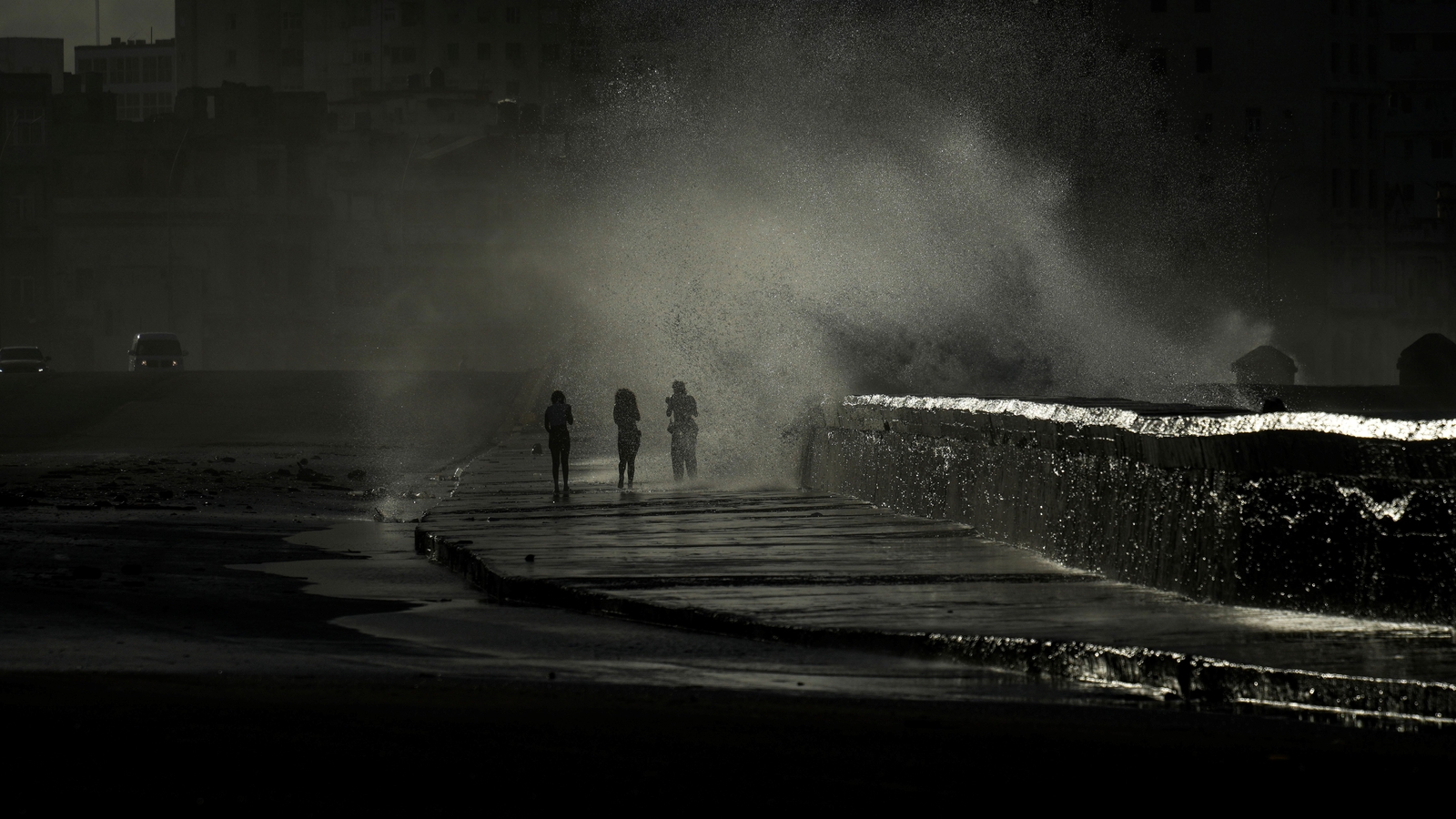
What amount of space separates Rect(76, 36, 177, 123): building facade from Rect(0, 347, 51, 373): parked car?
337 ft

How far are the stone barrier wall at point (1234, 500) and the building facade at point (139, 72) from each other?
6397 inches

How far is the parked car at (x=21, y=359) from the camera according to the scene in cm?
6638

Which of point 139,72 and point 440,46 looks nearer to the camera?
point 440,46

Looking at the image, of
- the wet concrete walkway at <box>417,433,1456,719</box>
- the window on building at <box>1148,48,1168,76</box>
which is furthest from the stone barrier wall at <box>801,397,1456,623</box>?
the window on building at <box>1148,48,1168,76</box>

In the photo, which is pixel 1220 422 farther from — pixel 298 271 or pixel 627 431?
pixel 298 271

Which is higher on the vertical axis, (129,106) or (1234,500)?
(129,106)

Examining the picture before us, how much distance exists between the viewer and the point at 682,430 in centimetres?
2330

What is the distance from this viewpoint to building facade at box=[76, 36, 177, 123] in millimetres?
167000

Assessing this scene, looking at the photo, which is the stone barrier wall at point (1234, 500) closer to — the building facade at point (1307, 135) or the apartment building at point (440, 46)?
the building facade at point (1307, 135)

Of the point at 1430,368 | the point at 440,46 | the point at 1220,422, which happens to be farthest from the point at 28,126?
the point at 1220,422

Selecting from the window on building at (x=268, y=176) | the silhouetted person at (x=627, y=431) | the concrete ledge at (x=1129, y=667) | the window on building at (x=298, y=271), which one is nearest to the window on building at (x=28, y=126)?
the window on building at (x=268, y=176)

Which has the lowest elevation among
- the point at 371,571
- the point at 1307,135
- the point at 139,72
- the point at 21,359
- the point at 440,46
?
the point at 371,571

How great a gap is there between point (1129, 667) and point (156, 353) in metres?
60.1

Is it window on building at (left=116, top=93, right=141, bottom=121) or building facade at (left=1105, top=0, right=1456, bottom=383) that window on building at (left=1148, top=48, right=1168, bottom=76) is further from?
window on building at (left=116, top=93, right=141, bottom=121)
